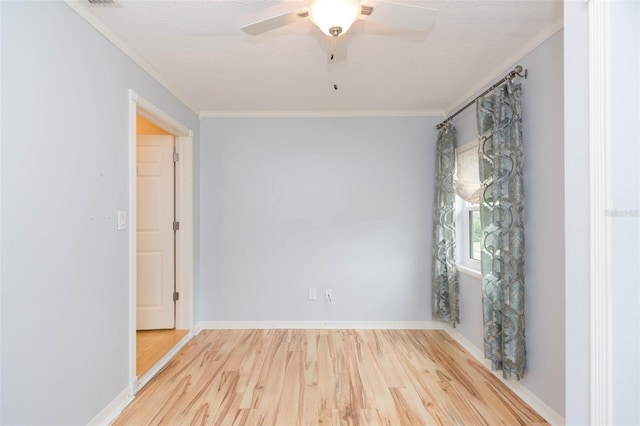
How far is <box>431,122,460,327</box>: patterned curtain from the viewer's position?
9.74 feet

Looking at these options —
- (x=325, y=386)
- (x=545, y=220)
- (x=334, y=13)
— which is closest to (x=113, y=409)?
(x=325, y=386)

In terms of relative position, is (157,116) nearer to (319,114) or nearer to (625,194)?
(319,114)

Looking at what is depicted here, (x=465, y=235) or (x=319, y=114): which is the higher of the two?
(x=319, y=114)

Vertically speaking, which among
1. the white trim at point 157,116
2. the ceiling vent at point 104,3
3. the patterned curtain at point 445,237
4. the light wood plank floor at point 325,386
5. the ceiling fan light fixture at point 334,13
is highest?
the ceiling vent at point 104,3

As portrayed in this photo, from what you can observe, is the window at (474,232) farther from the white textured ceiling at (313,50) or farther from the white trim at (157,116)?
the white trim at (157,116)

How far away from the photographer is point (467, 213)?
3.02 metres

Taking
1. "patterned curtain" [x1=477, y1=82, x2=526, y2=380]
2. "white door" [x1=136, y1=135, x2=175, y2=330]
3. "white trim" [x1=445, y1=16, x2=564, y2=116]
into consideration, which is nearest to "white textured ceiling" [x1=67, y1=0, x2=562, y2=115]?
"white trim" [x1=445, y1=16, x2=564, y2=116]

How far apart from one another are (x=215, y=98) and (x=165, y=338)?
2.40 m

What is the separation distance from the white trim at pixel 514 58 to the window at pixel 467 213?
0.46 metres

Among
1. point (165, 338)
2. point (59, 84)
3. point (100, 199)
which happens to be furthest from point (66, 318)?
point (165, 338)

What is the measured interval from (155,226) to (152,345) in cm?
114

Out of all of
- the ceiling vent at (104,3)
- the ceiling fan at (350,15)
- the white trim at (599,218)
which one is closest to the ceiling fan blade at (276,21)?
the ceiling fan at (350,15)

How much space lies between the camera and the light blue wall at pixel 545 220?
1.75m

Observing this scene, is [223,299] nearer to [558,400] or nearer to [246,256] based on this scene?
[246,256]
